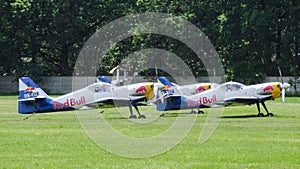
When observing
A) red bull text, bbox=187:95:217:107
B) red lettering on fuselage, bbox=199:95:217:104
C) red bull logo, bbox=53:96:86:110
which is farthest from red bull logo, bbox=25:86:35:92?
red lettering on fuselage, bbox=199:95:217:104

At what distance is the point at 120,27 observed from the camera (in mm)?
78250

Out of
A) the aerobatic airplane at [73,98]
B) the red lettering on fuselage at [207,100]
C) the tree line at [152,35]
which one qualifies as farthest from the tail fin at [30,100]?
the tree line at [152,35]

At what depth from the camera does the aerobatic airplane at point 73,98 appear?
36.3 m

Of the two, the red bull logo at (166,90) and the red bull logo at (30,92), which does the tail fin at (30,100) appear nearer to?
the red bull logo at (30,92)

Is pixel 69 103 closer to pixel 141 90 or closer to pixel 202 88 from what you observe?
pixel 141 90

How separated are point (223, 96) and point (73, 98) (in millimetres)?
7270

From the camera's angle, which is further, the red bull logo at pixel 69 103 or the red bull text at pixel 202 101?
the red bull text at pixel 202 101

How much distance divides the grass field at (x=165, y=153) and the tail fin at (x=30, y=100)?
103 inches

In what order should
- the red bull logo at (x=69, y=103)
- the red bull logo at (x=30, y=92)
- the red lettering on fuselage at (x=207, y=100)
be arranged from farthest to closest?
the red lettering on fuselage at (x=207, y=100) < the red bull logo at (x=30, y=92) < the red bull logo at (x=69, y=103)

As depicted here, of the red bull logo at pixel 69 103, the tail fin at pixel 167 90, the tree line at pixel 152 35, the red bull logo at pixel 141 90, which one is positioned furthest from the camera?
the tree line at pixel 152 35

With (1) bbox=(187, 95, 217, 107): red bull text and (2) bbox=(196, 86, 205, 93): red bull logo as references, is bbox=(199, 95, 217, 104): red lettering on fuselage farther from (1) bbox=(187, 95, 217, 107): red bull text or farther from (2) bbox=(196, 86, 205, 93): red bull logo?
(2) bbox=(196, 86, 205, 93): red bull logo

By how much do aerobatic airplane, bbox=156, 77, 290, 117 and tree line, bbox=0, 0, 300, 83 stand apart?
95.9 feet

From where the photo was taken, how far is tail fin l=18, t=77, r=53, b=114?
36.3 metres

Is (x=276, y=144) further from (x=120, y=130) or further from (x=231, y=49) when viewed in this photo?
(x=231, y=49)
